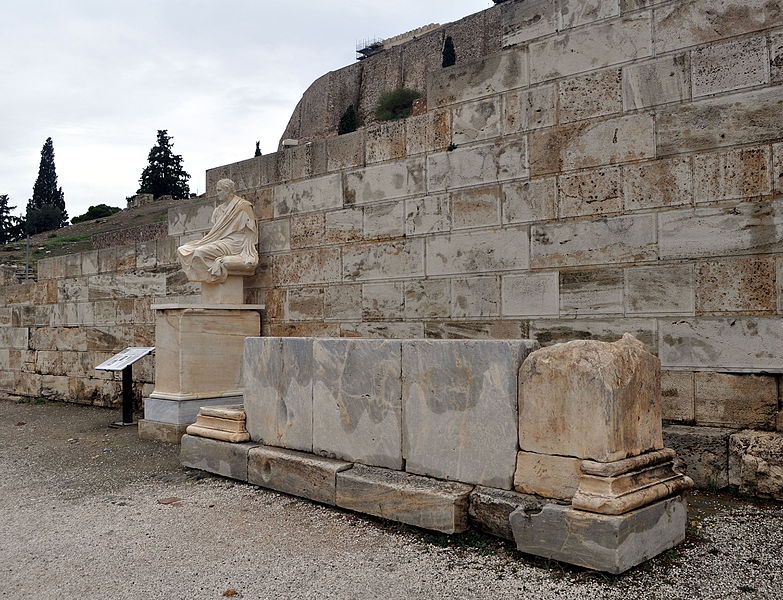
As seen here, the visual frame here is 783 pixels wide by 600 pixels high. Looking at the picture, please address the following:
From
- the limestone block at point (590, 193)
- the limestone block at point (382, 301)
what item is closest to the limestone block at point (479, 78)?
the limestone block at point (590, 193)

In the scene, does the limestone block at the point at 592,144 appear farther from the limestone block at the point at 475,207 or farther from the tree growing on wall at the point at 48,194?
the tree growing on wall at the point at 48,194

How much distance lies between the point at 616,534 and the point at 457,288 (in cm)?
348

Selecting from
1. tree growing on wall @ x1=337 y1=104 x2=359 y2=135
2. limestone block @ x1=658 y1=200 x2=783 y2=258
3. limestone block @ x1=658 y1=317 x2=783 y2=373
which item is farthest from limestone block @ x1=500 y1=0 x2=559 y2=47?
A: tree growing on wall @ x1=337 y1=104 x2=359 y2=135

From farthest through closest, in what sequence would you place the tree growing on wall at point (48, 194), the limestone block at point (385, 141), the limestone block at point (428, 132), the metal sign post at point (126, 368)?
the tree growing on wall at point (48, 194) < the metal sign post at point (126, 368) < the limestone block at point (385, 141) < the limestone block at point (428, 132)

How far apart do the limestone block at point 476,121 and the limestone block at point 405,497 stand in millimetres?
3387

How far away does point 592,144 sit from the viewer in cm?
553

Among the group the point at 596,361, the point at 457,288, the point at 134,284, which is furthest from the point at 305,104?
the point at 596,361

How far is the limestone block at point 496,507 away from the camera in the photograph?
3498 mm

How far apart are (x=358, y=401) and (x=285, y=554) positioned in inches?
45.1

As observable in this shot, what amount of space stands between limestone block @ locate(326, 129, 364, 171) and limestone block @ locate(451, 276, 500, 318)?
6.33ft

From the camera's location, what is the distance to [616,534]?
3059 millimetres

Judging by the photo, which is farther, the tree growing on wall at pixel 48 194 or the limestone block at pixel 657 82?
the tree growing on wall at pixel 48 194

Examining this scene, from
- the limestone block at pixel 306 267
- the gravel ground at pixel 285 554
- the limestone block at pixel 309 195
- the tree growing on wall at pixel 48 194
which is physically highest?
the tree growing on wall at pixel 48 194

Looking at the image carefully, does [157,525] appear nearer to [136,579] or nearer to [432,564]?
[136,579]
